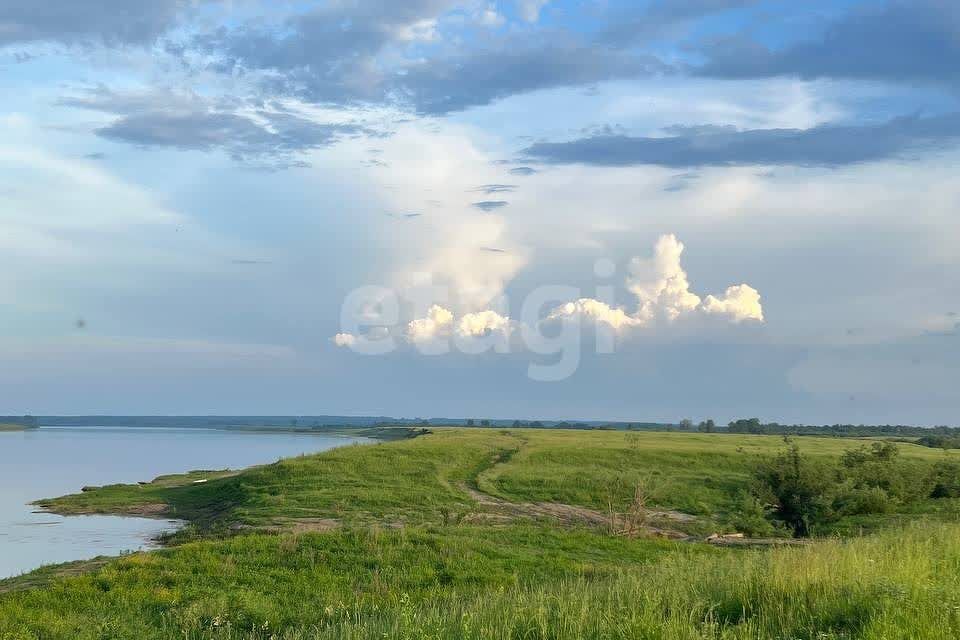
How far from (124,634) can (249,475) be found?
29.8m

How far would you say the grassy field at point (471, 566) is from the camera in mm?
9766

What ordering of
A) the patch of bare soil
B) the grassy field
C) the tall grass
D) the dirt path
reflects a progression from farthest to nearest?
the patch of bare soil, the dirt path, the grassy field, the tall grass

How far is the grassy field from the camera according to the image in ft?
32.0

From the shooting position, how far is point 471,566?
2081cm

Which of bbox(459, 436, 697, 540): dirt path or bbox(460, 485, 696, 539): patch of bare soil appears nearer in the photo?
bbox(459, 436, 697, 540): dirt path

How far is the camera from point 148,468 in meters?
78.7

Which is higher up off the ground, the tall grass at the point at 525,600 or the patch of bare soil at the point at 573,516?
the tall grass at the point at 525,600

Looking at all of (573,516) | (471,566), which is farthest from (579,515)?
(471,566)

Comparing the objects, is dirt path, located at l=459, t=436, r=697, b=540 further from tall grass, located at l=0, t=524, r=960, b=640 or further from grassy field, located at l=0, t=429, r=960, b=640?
tall grass, located at l=0, t=524, r=960, b=640

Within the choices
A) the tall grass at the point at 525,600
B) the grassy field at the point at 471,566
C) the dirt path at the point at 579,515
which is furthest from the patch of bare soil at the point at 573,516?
the tall grass at the point at 525,600

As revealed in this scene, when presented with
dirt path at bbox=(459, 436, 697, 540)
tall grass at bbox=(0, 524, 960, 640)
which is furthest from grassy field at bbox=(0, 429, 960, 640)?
dirt path at bbox=(459, 436, 697, 540)

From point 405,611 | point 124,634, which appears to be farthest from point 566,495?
point 405,611

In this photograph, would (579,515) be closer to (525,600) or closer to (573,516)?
(573,516)

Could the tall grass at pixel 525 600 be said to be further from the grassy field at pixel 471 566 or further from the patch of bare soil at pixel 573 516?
the patch of bare soil at pixel 573 516
